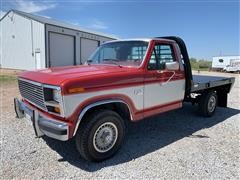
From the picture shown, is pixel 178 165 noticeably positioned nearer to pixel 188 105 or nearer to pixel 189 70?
pixel 189 70

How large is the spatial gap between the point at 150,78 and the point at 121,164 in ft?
5.48

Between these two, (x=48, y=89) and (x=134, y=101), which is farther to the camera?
(x=134, y=101)

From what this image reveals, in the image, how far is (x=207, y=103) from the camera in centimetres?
668

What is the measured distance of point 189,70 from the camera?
559cm

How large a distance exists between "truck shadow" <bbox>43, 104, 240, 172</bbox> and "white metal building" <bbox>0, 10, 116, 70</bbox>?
1996cm

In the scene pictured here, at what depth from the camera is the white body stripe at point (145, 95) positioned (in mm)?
3334

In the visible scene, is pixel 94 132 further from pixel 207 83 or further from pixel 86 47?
pixel 86 47

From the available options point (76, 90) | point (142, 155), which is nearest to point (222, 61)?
point (142, 155)

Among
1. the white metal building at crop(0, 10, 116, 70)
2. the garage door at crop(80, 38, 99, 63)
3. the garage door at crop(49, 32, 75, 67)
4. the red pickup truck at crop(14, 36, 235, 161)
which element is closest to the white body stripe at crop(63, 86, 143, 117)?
the red pickup truck at crop(14, 36, 235, 161)

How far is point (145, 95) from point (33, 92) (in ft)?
6.62

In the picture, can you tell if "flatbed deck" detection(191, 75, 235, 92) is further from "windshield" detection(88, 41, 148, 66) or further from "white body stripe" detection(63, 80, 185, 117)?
"windshield" detection(88, 41, 148, 66)

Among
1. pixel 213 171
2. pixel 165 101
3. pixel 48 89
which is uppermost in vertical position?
pixel 48 89

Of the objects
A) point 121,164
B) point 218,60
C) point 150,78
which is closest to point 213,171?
point 121,164

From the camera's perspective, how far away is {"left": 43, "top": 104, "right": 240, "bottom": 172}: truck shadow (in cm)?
398
